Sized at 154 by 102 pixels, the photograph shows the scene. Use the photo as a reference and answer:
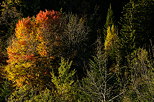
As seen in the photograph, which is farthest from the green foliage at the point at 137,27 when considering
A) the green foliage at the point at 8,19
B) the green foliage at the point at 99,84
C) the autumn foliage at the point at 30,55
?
the green foliage at the point at 8,19

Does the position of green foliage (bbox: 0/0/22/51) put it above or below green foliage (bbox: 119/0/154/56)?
above

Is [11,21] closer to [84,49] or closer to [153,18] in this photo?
[84,49]

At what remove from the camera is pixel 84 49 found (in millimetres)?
29125

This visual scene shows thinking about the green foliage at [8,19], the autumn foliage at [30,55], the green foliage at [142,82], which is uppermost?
the green foliage at [8,19]

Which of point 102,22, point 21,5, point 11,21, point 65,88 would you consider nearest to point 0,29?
point 11,21

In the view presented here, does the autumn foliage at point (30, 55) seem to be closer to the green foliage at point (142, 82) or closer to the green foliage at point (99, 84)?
the green foliage at point (99, 84)

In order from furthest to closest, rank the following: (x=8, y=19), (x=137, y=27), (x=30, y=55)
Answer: (x=8, y=19), (x=137, y=27), (x=30, y=55)

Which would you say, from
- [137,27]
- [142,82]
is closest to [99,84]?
[142,82]

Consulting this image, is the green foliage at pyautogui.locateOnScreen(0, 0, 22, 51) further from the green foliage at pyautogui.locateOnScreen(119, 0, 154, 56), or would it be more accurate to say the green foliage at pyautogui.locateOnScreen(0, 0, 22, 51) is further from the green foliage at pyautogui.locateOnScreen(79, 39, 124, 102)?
the green foliage at pyautogui.locateOnScreen(79, 39, 124, 102)

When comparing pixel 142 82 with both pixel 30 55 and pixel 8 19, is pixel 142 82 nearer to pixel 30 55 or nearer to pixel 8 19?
pixel 30 55

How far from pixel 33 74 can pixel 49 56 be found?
9.96 ft

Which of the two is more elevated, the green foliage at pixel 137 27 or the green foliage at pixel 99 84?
the green foliage at pixel 137 27

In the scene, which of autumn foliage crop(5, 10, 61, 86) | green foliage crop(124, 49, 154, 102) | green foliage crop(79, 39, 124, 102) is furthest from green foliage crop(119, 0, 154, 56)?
green foliage crop(124, 49, 154, 102)

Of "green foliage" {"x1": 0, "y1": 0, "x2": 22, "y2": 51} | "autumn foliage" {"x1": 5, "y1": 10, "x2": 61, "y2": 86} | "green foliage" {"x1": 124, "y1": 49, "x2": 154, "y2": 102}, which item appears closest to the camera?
"green foliage" {"x1": 124, "y1": 49, "x2": 154, "y2": 102}
